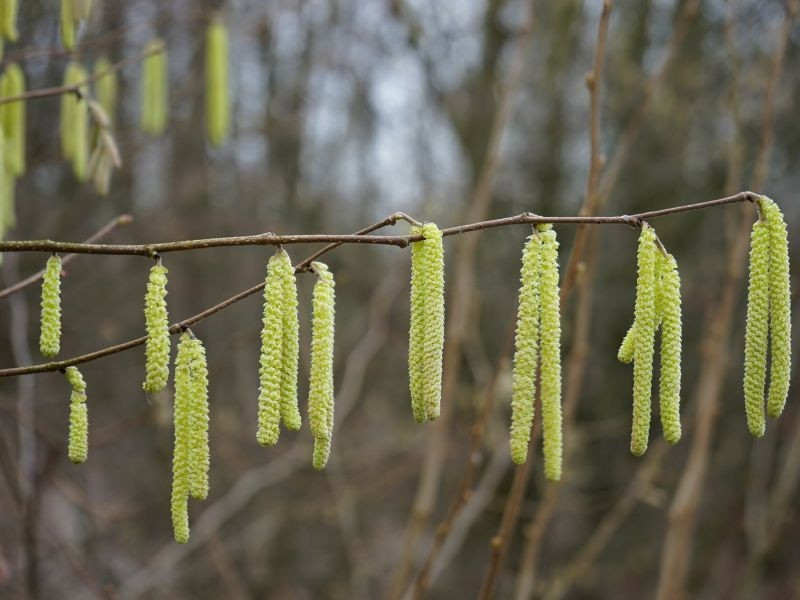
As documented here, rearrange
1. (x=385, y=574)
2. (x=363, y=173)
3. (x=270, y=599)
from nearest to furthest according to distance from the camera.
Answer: (x=270, y=599) → (x=385, y=574) → (x=363, y=173)

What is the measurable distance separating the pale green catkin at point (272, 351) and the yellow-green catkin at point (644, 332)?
1.50ft

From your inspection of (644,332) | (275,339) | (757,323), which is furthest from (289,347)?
(757,323)

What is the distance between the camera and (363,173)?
7340 millimetres

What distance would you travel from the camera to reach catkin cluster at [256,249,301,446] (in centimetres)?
100

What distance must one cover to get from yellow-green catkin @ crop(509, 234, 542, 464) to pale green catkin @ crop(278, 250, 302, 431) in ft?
0.93

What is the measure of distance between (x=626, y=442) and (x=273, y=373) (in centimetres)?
499

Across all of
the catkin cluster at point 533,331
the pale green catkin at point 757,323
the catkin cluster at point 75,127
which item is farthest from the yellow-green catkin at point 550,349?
the catkin cluster at point 75,127

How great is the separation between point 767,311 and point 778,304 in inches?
0.8

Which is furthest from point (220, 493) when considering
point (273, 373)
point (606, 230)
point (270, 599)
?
point (273, 373)

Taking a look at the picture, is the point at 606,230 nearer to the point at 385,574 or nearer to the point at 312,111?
the point at 312,111

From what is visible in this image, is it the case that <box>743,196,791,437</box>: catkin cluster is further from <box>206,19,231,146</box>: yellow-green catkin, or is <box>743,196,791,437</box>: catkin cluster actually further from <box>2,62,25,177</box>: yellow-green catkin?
<box>206,19,231,146</box>: yellow-green catkin

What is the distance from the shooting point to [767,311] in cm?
107

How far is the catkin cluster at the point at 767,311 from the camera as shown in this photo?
3.43 ft

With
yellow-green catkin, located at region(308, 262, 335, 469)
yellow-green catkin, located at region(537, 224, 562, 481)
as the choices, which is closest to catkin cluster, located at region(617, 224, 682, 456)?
yellow-green catkin, located at region(537, 224, 562, 481)
